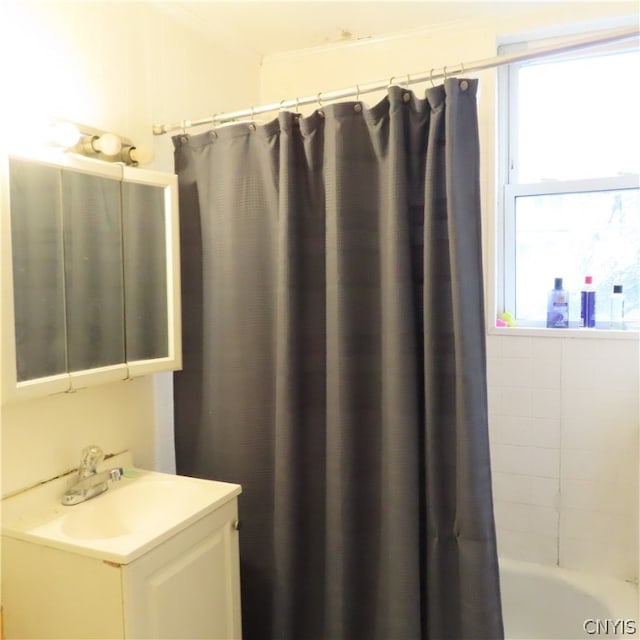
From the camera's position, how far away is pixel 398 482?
153 centimetres

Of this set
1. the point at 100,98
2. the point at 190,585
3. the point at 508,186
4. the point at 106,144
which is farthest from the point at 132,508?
the point at 508,186

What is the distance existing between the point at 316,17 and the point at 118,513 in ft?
5.92

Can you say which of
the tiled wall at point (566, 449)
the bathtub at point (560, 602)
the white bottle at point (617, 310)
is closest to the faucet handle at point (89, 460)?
the tiled wall at point (566, 449)

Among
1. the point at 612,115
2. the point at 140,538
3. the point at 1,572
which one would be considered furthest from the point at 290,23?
the point at 1,572

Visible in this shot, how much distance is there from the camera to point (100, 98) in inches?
66.7

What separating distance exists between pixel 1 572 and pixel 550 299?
1.94 m

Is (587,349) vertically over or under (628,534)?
over

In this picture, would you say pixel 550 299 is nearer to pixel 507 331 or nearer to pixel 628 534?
pixel 507 331

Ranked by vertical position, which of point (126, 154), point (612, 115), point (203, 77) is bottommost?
point (126, 154)

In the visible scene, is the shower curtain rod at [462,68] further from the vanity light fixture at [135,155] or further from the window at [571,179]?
the window at [571,179]

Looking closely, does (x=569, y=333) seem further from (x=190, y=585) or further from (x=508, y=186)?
(x=190, y=585)

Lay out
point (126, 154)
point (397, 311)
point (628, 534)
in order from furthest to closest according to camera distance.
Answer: point (628, 534)
point (126, 154)
point (397, 311)

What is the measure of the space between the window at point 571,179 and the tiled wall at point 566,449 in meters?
0.17

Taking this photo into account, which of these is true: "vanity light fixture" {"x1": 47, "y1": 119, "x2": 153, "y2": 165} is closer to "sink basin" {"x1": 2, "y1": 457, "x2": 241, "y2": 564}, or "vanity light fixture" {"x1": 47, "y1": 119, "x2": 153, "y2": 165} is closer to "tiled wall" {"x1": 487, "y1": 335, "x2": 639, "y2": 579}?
"sink basin" {"x1": 2, "y1": 457, "x2": 241, "y2": 564}
